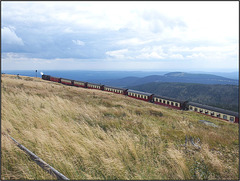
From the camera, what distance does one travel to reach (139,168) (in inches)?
159

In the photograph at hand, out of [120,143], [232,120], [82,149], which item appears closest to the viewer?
[82,149]

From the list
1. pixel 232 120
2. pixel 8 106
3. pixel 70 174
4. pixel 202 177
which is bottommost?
pixel 232 120

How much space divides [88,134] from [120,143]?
4.43ft

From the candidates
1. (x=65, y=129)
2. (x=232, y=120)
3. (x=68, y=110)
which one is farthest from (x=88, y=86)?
(x=65, y=129)

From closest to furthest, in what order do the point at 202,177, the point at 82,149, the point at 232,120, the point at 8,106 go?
the point at 202,177 < the point at 82,149 < the point at 8,106 < the point at 232,120

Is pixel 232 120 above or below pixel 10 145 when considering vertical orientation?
below

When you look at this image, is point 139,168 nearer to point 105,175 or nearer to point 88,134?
point 105,175

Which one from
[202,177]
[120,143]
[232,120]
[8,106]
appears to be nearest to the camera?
[202,177]

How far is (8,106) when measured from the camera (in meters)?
7.78

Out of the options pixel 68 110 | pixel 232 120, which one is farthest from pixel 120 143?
pixel 232 120

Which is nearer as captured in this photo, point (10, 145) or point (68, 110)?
point (10, 145)

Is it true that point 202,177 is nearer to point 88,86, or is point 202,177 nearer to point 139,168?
point 139,168

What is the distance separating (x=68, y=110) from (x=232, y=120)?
3050cm

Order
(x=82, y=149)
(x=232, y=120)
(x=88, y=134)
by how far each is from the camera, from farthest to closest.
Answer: (x=232, y=120)
(x=88, y=134)
(x=82, y=149)
